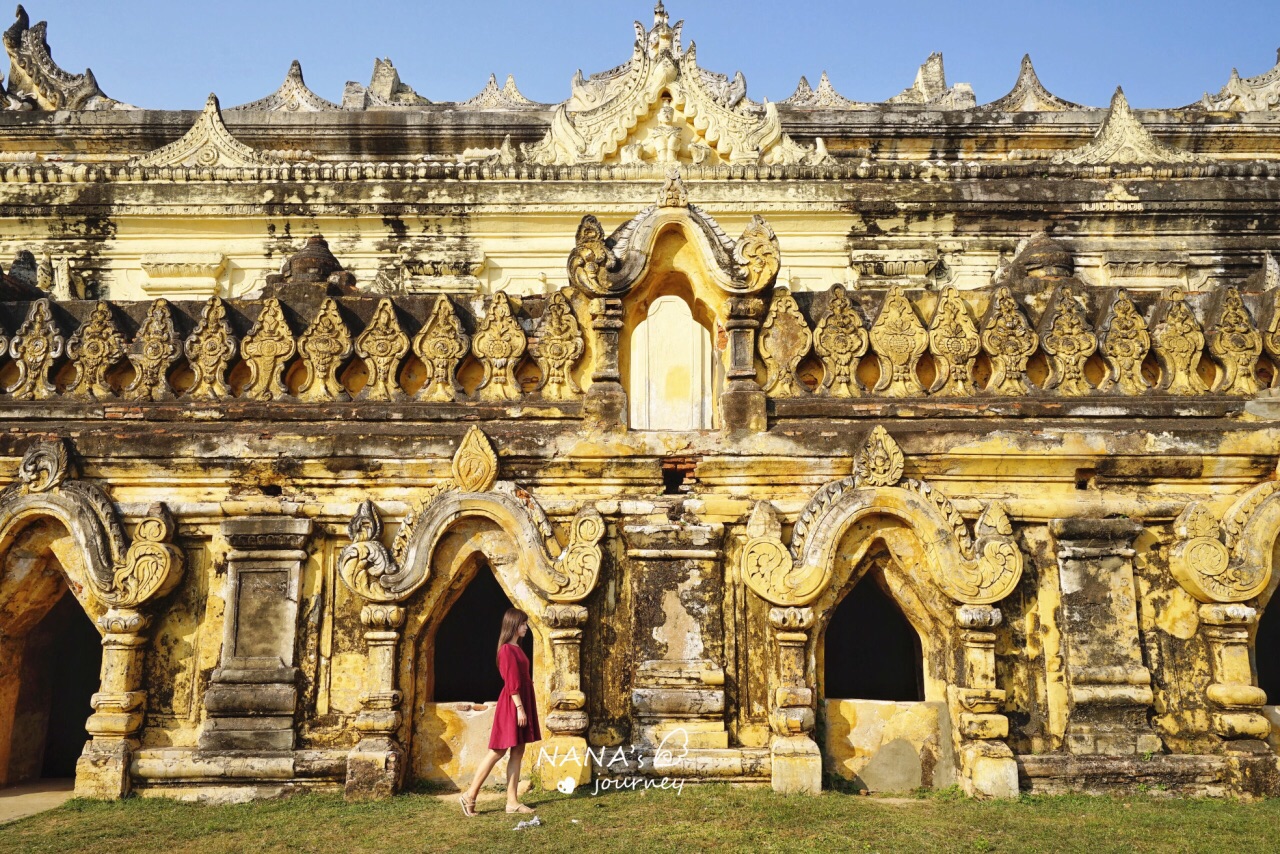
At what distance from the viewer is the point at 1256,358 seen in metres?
7.43

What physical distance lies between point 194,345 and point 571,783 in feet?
13.4

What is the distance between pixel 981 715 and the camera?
6.74 metres

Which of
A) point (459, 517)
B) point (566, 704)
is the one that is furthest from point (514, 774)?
point (459, 517)

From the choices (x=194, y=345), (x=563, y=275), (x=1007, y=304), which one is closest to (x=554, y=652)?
(x=194, y=345)

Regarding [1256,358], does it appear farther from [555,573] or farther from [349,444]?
[349,444]

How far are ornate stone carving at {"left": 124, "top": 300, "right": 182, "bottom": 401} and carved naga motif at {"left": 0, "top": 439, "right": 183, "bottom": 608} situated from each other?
66cm

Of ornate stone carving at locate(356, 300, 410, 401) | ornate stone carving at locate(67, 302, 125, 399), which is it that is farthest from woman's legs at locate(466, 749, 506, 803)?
ornate stone carving at locate(67, 302, 125, 399)

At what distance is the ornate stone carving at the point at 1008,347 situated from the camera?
7.40 metres

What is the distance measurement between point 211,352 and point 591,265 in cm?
281

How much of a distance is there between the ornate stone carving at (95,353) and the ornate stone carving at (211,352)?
0.54 metres

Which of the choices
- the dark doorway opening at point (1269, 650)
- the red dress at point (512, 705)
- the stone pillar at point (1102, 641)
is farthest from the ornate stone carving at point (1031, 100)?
the red dress at point (512, 705)

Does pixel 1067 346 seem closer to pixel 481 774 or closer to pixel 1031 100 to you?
pixel 481 774

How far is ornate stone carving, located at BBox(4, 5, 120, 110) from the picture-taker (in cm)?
2019

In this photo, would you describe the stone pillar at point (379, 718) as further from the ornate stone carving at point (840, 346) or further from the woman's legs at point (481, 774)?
the ornate stone carving at point (840, 346)
